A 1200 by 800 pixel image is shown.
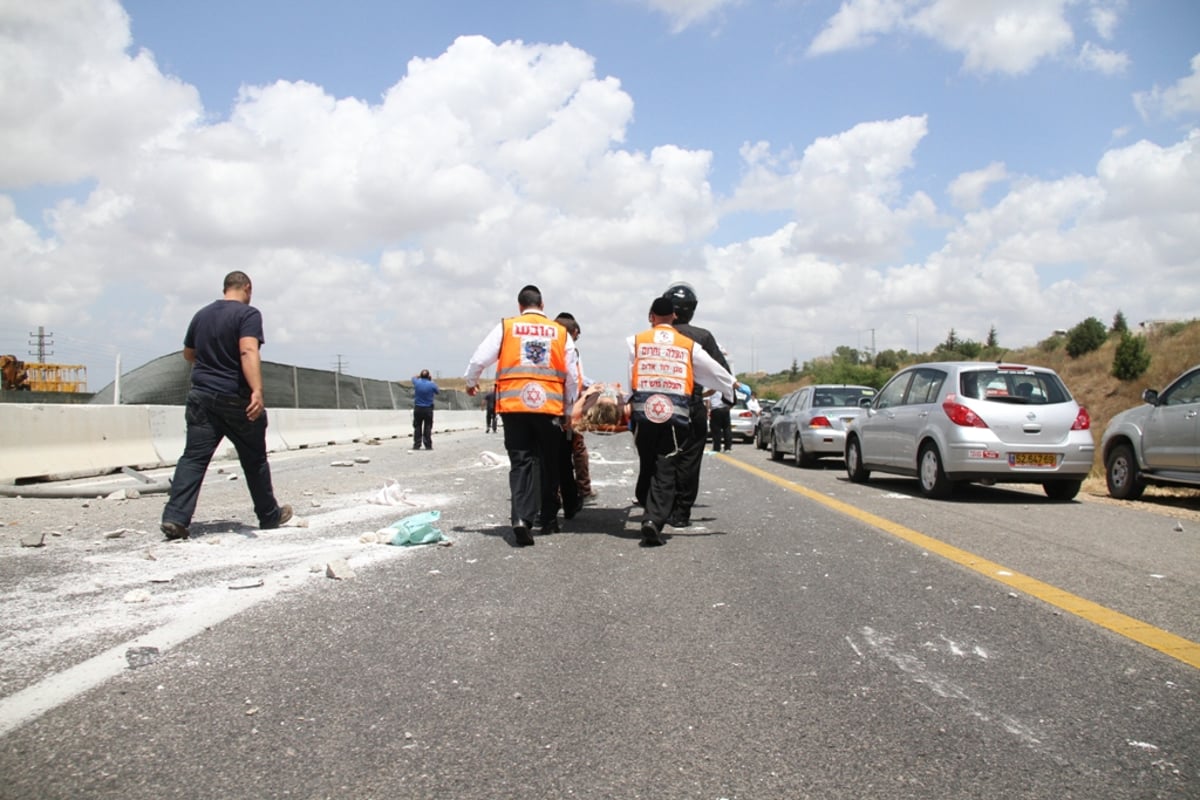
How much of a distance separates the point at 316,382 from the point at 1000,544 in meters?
20.7

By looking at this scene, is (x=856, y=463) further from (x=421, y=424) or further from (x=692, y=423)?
(x=421, y=424)

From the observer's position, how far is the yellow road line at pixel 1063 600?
4250 millimetres

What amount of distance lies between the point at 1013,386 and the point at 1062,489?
5.19 ft

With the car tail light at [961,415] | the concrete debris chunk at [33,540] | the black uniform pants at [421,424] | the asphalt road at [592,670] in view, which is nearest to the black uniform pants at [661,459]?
the asphalt road at [592,670]

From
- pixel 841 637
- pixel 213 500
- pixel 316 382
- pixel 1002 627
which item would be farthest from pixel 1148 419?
pixel 316 382

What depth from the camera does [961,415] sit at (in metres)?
10.6

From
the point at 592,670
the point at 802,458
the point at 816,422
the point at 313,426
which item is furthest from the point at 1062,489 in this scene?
the point at 313,426

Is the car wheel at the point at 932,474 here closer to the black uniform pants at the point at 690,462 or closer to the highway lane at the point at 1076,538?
the highway lane at the point at 1076,538

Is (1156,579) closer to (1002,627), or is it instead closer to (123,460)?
(1002,627)

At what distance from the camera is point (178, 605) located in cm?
472

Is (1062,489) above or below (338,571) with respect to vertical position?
below

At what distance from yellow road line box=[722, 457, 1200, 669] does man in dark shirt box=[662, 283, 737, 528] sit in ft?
5.50

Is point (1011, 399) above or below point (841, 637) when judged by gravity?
above

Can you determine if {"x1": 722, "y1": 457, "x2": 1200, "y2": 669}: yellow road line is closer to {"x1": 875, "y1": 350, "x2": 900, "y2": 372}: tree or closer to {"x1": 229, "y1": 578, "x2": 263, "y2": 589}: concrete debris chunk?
{"x1": 229, "y1": 578, "x2": 263, "y2": 589}: concrete debris chunk
